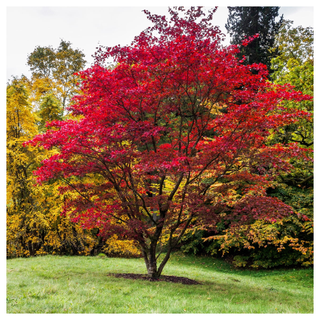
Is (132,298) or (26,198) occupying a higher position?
(26,198)

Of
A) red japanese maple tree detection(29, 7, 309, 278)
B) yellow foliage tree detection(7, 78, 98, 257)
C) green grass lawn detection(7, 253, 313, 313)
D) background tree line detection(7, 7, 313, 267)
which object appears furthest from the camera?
yellow foliage tree detection(7, 78, 98, 257)

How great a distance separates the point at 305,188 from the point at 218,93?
8.02 metres

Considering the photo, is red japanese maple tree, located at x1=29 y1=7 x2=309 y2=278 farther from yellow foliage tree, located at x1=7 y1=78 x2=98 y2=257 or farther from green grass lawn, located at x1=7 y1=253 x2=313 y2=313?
yellow foliage tree, located at x1=7 y1=78 x2=98 y2=257

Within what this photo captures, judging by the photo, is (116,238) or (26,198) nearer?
(26,198)

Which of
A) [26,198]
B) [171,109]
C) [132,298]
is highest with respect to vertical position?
[171,109]

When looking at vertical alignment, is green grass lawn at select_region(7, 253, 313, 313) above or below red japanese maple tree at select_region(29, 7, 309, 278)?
below

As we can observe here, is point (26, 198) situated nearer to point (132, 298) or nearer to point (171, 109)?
point (171, 109)

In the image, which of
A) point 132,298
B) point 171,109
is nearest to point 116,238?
point 132,298

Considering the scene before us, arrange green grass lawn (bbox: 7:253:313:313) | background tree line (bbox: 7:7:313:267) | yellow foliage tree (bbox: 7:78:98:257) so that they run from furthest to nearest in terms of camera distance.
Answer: yellow foliage tree (bbox: 7:78:98:257), background tree line (bbox: 7:7:313:267), green grass lawn (bbox: 7:253:313:313)

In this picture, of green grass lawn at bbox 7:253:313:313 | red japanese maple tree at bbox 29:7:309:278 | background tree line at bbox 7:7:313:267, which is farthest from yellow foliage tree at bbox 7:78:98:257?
red japanese maple tree at bbox 29:7:309:278

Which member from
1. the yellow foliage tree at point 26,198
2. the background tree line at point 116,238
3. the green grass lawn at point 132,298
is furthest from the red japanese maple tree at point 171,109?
the yellow foliage tree at point 26,198

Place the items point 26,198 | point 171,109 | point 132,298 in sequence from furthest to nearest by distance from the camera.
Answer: point 26,198, point 171,109, point 132,298

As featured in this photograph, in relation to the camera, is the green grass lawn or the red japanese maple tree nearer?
the green grass lawn

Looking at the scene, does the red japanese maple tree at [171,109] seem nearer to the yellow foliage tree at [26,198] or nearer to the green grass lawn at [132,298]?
the green grass lawn at [132,298]
